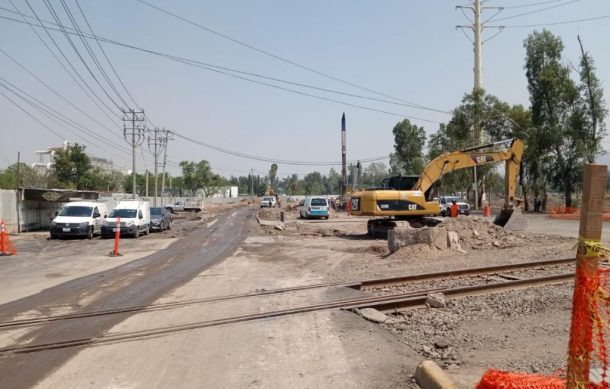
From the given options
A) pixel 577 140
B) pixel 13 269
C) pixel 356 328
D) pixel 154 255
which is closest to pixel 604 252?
pixel 356 328

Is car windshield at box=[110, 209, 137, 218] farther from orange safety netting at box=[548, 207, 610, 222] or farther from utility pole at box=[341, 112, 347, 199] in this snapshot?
orange safety netting at box=[548, 207, 610, 222]

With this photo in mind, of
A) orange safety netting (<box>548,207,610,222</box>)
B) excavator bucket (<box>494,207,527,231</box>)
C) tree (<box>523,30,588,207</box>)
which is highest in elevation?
tree (<box>523,30,588,207</box>)

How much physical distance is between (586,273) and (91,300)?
9.25m

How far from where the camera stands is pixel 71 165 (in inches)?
2339

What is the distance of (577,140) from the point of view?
48.7 m

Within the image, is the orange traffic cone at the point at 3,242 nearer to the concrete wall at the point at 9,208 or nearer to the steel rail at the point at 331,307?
the concrete wall at the point at 9,208

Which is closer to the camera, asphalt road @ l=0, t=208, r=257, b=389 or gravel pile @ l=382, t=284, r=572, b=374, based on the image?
asphalt road @ l=0, t=208, r=257, b=389

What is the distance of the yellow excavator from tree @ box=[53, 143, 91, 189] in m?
45.3

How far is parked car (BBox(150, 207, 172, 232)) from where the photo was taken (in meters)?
33.1

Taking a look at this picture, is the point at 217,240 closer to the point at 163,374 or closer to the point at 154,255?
the point at 154,255

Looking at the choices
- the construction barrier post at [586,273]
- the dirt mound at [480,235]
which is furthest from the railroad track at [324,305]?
the dirt mound at [480,235]

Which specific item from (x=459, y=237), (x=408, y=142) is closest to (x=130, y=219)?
(x=459, y=237)

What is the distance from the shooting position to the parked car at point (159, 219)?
33125 millimetres

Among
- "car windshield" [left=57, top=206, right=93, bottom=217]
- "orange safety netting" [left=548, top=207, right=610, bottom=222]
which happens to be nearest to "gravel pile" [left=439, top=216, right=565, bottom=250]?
"car windshield" [left=57, top=206, right=93, bottom=217]
